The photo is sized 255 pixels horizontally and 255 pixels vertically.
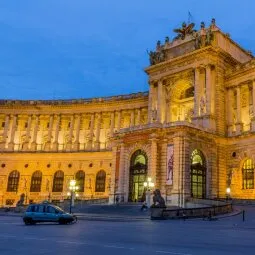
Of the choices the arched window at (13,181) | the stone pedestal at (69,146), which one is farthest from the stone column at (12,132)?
the stone pedestal at (69,146)

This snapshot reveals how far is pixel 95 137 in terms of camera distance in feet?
236

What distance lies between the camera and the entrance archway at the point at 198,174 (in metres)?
48.9

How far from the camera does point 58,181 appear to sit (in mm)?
70375

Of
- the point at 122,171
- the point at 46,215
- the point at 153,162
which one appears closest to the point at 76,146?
the point at 122,171

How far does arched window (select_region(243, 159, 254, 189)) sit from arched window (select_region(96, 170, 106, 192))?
26534mm

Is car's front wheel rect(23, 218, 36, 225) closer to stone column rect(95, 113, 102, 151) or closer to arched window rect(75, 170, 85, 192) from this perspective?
arched window rect(75, 170, 85, 192)

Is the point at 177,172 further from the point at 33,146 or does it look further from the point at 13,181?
the point at 13,181

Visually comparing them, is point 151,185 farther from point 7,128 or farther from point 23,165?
point 7,128

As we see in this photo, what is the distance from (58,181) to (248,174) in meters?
35.7

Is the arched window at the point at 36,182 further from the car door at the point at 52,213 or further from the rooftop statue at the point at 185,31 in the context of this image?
the car door at the point at 52,213

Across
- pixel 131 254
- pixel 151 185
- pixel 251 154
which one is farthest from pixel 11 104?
pixel 131 254

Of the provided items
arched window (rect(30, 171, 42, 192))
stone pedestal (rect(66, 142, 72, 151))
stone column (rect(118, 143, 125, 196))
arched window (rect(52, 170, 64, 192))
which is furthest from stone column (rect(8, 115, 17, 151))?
stone column (rect(118, 143, 125, 196))

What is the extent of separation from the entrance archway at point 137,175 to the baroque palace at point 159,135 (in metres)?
0.14

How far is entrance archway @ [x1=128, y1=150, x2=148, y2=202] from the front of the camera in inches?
1996
